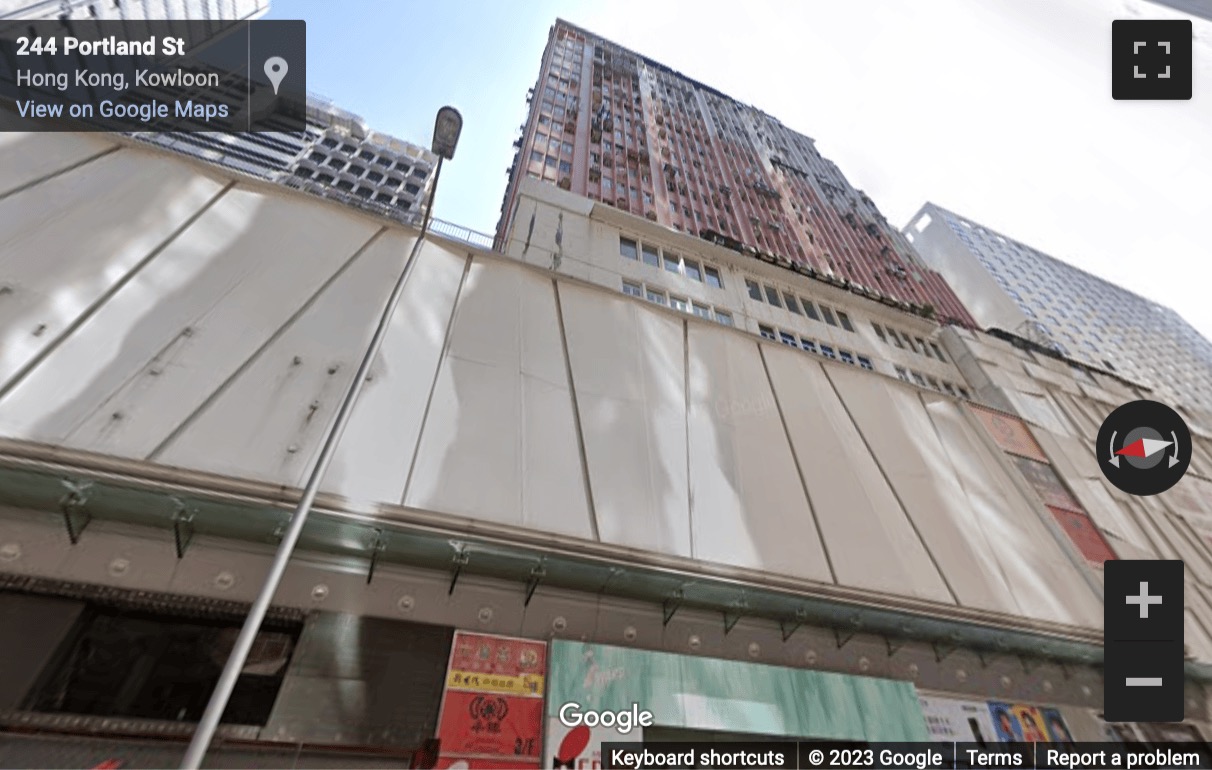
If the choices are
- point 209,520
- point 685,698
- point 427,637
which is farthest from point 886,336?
point 209,520

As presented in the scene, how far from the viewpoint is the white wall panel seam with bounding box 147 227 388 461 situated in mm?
6383

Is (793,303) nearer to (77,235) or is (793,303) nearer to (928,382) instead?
→ (928,382)

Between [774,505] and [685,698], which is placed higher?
[774,505]

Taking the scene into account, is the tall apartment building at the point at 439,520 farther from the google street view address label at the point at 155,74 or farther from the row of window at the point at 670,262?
the row of window at the point at 670,262

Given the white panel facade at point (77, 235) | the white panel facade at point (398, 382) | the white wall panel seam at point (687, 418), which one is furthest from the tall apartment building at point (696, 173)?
the white panel facade at point (77, 235)

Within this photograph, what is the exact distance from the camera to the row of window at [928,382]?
2273 centimetres

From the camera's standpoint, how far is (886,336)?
2469 cm

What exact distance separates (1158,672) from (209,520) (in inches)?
700

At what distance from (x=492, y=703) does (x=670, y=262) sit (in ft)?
59.8

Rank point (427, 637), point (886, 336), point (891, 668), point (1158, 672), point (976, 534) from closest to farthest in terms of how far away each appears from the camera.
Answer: point (427, 637) < point (891, 668) < point (1158, 672) < point (976, 534) < point (886, 336)

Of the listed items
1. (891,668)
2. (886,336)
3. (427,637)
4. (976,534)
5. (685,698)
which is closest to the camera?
(427,637)

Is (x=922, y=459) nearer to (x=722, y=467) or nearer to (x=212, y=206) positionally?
(x=722, y=467)

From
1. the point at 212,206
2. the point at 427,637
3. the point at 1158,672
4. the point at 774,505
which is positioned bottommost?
the point at 1158,672

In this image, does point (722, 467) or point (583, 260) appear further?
point (583, 260)
